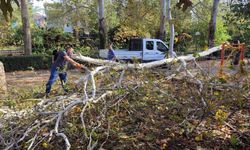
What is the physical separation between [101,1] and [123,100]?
1698cm

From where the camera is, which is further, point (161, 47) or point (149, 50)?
point (161, 47)

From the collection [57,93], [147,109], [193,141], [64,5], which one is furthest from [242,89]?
[64,5]

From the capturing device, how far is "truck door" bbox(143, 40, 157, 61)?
58.9 ft

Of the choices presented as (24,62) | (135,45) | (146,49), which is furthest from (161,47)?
(24,62)

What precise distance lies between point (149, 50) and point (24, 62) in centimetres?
707

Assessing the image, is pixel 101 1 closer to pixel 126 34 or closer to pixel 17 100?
pixel 126 34

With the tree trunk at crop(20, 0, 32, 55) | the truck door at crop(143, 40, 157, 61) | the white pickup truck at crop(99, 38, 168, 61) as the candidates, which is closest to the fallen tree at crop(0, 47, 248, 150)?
the white pickup truck at crop(99, 38, 168, 61)

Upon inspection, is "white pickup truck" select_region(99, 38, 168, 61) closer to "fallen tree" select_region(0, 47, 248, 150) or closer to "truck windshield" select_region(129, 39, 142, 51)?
"truck windshield" select_region(129, 39, 142, 51)

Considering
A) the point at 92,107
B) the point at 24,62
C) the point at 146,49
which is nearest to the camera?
the point at 92,107

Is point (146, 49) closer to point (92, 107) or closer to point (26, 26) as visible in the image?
point (26, 26)

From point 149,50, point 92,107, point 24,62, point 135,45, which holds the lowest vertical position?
point 24,62

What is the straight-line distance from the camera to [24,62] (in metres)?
19.8

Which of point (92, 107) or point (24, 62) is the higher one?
point (92, 107)

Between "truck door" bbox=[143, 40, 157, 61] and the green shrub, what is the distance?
214 inches
